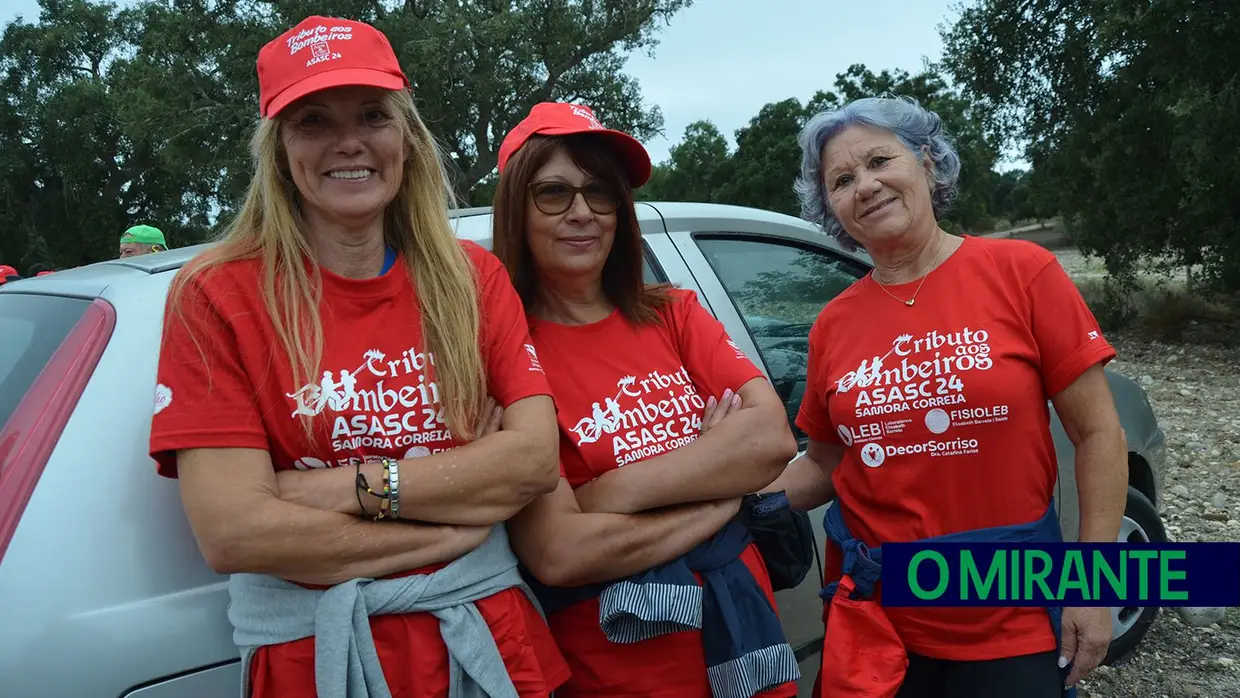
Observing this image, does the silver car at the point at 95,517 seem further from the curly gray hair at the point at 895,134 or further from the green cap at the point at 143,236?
the green cap at the point at 143,236

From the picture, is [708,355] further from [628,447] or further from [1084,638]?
[1084,638]

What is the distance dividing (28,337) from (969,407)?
194cm

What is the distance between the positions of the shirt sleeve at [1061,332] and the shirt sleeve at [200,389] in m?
1.52

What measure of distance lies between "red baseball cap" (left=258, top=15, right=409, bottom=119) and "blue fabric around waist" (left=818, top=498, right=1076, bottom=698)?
1349mm

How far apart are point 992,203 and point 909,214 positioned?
6492 centimetres

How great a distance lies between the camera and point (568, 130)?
186cm

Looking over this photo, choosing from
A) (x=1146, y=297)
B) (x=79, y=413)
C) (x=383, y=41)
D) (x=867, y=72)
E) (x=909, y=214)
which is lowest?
(x=1146, y=297)

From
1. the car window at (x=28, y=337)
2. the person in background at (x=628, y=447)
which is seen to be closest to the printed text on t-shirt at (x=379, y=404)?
the person in background at (x=628, y=447)

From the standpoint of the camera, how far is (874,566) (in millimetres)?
1831

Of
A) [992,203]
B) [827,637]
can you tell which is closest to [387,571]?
[827,637]

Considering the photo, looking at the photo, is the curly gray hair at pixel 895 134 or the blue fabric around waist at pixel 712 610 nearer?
the blue fabric around waist at pixel 712 610

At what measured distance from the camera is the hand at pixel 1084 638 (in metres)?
A: 1.74

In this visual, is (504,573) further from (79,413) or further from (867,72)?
(867,72)

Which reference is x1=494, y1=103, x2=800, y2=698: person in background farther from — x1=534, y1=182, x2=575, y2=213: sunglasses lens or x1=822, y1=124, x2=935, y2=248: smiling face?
x1=822, y1=124, x2=935, y2=248: smiling face
